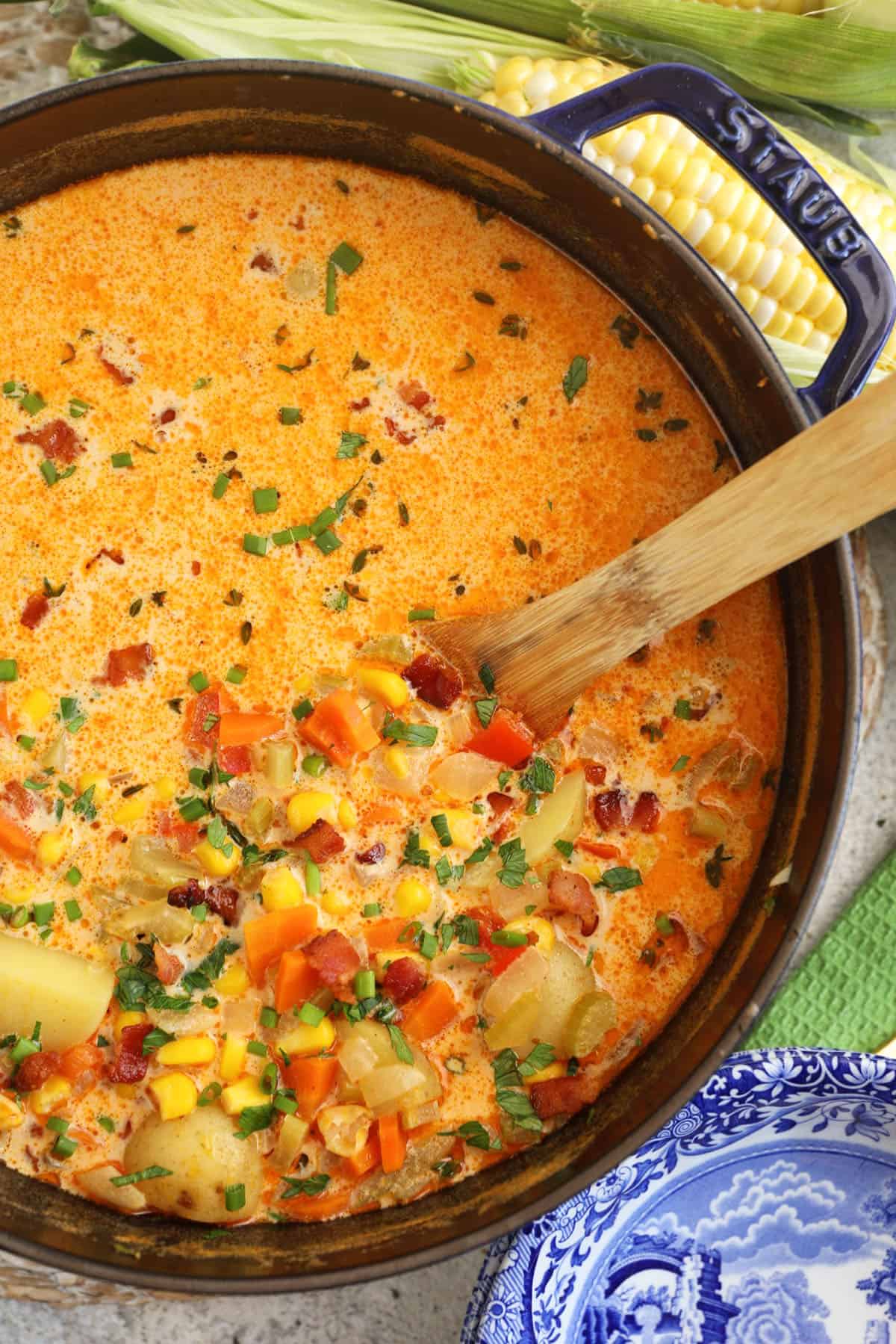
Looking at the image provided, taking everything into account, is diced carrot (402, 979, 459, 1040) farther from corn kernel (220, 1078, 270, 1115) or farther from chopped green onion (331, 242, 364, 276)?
Answer: chopped green onion (331, 242, 364, 276)

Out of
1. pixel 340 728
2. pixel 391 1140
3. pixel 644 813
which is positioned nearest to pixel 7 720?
pixel 340 728

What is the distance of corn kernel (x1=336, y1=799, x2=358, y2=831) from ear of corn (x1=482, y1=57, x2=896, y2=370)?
1.55 metres

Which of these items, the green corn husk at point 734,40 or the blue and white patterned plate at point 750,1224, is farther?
the green corn husk at point 734,40

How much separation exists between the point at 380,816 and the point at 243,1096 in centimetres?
63

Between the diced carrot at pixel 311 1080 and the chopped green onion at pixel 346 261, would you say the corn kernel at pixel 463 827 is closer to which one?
the diced carrot at pixel 311 1080

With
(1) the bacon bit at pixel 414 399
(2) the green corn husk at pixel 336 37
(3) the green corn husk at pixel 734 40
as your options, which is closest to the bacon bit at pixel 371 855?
(1) the bacon bit at pixel 414 399

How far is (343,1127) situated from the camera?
2516mm

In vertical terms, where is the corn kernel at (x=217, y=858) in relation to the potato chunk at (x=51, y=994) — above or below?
above

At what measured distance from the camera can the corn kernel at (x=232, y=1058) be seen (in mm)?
2518

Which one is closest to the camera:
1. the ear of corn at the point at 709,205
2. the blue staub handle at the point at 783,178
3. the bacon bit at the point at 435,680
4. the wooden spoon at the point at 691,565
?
the wooden spoon at the point at 691,565

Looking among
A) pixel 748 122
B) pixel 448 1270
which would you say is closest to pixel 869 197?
pixel 748 122

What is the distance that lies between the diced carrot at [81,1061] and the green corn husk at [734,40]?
259 centimetres

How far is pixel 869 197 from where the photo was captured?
309 centimetres

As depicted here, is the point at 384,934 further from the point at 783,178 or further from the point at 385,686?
the point at 783,178
